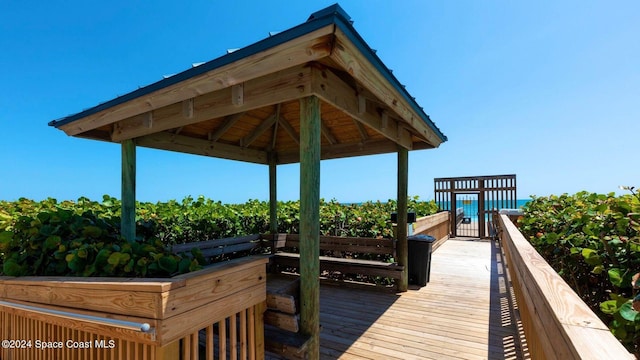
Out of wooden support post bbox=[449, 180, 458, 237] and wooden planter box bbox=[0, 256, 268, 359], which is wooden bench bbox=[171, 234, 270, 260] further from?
wooden support post bbox=[449, 180, 458, 237]

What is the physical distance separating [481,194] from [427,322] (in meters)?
9.11

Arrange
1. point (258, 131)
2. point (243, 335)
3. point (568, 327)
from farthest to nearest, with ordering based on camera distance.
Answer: point (258, 131), point (243, 335), point (568, 327)

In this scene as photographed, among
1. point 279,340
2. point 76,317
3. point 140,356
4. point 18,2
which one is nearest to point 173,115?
point 76,317

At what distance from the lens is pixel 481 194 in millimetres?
11016

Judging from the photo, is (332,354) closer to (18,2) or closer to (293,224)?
(293,224)

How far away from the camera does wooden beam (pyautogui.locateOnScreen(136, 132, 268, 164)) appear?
397 cm

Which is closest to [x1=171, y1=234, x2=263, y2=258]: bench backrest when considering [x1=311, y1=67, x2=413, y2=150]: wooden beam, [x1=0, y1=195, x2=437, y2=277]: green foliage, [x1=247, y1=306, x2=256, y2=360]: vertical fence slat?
[x1=0, y1=195, x2=437, y2=277]: green foliage

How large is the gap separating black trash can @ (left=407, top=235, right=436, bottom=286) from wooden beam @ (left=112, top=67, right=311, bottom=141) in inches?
151

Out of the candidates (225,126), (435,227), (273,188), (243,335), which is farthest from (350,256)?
(435,227)

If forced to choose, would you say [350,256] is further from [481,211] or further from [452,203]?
[481,211]

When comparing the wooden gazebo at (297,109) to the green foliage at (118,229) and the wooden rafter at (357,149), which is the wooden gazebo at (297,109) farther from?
the green foliage at (118,229)

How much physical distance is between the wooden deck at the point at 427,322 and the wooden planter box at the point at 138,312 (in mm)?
1261

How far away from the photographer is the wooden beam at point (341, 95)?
2396 millimetres

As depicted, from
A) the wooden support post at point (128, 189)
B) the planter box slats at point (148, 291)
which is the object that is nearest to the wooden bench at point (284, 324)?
the planter box slats at point (148, 291)
